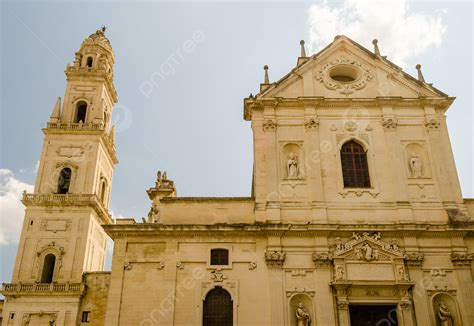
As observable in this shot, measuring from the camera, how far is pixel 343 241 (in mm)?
19719

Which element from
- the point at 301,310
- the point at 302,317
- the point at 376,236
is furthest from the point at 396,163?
the point at 302,317

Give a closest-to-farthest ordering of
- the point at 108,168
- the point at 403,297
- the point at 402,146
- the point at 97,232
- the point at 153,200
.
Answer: the point at 403,297 → the point at 402,146 → the point at 153,200 → the point at 97,232 → the point at 108,168

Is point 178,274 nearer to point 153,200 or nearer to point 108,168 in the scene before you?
point 153,200

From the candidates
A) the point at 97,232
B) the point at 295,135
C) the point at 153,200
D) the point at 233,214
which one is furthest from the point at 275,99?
the point at 97,232

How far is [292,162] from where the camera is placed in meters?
21.4

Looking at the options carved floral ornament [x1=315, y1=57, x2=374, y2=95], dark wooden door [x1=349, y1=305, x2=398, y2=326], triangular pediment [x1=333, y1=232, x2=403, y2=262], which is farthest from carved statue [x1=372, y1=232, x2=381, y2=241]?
carved floral ornament [x1=315, y1=57, x2=374, y2=95]

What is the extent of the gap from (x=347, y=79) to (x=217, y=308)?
40.3 ft

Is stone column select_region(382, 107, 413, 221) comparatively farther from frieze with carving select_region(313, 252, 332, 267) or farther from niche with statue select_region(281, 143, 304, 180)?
niche with statue select_region(281, 143, 304, 180)

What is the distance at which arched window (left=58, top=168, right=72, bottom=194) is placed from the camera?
3569 centimetres

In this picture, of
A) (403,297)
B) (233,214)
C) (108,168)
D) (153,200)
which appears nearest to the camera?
(403,297)

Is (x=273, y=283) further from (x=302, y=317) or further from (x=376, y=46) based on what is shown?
(x=376, y=46)

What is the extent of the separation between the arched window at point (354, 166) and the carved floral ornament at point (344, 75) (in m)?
2.76

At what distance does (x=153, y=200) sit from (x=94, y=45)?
867 inches

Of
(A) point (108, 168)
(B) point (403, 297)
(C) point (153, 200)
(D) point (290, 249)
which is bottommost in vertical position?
(B) point (403, 297)
